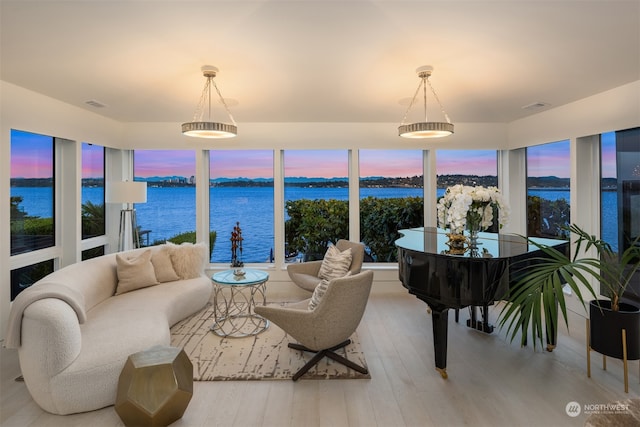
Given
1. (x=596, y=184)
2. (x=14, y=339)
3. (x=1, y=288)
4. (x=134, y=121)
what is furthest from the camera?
(x=134, y=121)

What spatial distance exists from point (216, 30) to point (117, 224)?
4193 millimetres

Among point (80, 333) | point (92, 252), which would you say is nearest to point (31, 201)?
point (92, 252)

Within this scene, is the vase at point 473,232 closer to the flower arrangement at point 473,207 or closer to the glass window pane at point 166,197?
the flower arrangement at point 473,207

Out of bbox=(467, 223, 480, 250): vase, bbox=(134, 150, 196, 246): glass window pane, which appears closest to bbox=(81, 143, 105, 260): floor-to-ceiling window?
bbox=(134, 150, 196, 246): glass window pane

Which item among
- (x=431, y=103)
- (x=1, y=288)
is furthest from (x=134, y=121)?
(x=431, y=103)

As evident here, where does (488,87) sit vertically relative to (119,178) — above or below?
above

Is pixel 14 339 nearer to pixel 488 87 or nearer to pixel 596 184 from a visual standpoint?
pixel 488 87

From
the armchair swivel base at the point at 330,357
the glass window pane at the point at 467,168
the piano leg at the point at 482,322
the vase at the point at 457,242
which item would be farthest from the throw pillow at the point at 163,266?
the glass window pane at the point at 467,168

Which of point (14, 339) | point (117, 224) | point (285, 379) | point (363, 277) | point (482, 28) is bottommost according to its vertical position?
point (285, 379)

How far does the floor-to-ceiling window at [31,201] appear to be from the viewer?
3.80m

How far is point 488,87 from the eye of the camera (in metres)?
3.64

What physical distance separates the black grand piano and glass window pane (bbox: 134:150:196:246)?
388 centimetres

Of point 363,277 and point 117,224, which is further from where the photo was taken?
point 117,224

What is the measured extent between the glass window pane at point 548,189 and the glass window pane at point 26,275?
667cm
